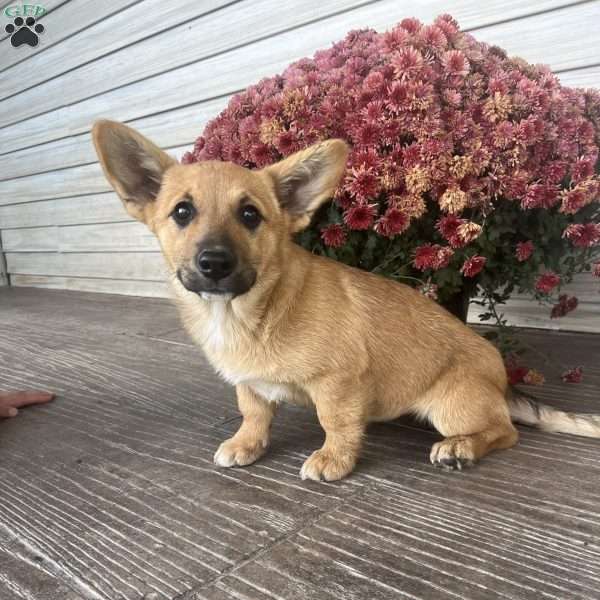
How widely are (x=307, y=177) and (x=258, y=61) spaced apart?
3.22 metres

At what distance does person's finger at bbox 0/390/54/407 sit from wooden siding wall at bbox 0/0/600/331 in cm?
299

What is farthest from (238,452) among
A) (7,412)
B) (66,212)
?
(66,212)

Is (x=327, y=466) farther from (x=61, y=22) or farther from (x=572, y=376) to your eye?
(x=61, y=22)

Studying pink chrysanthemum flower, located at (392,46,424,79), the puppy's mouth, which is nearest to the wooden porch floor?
the puppy's mouth

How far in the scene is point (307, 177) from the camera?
1938mm

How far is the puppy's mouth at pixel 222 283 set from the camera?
1.65 m

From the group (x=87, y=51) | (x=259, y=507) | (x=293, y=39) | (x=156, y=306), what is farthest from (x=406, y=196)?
(x=87, y=51)

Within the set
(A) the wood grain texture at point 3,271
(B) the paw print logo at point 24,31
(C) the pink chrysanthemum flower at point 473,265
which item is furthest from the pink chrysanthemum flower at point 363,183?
(A) the wood grain texture at point 3,271

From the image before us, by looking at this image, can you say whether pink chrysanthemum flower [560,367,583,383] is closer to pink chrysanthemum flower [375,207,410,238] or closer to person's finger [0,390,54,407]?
pink chrysanthemum flower [375,207,410,238]

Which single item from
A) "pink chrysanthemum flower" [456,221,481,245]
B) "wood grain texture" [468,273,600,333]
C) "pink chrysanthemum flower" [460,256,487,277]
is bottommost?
"wood grain texture" [468,273,600,333]

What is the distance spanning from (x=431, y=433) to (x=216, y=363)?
92 cm

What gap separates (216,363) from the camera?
6.16 ft

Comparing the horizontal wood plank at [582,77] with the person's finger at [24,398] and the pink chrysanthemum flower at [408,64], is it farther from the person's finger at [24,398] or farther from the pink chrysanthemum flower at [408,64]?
the person's finger at [24,398]

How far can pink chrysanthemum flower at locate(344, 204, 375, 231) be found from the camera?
7.03 ft
